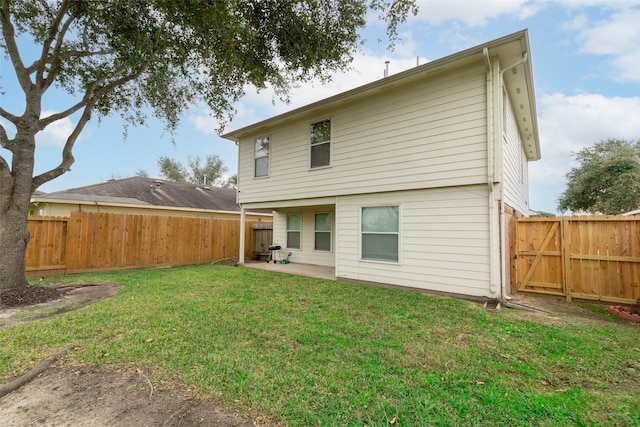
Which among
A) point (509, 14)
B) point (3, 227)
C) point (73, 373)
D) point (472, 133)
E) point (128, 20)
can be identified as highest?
point (509, 14)

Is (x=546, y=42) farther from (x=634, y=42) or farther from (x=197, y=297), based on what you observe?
(x=197, y=297)

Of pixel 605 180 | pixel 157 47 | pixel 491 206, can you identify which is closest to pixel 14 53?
pixel 157 47

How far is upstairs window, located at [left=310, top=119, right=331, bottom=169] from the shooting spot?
330 inches

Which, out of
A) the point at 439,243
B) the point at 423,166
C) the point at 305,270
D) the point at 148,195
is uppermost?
the point at 148,195

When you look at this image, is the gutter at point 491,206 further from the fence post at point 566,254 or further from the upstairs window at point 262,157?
the upstairs window at point 262,157

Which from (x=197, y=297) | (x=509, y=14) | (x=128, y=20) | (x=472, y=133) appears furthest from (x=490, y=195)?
(x=128, y=20)

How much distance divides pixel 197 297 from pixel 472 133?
6368mm

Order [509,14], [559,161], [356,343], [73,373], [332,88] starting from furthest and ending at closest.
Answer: [559,161] < [332,88] < [509,14] < [356,343] < [73,373]

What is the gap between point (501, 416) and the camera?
7.18 ft

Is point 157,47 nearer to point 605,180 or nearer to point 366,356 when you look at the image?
point 366,356

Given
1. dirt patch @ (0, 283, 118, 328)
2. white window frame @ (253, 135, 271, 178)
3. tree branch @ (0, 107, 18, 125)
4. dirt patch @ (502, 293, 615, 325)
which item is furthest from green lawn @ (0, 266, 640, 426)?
white window frame @ (253, 135, 271, 178)

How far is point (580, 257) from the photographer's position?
584 centimetres

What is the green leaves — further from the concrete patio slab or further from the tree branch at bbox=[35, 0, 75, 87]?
the tree branch at bbox=[35, 0, 75, 87]

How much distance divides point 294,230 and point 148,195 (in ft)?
31.2
